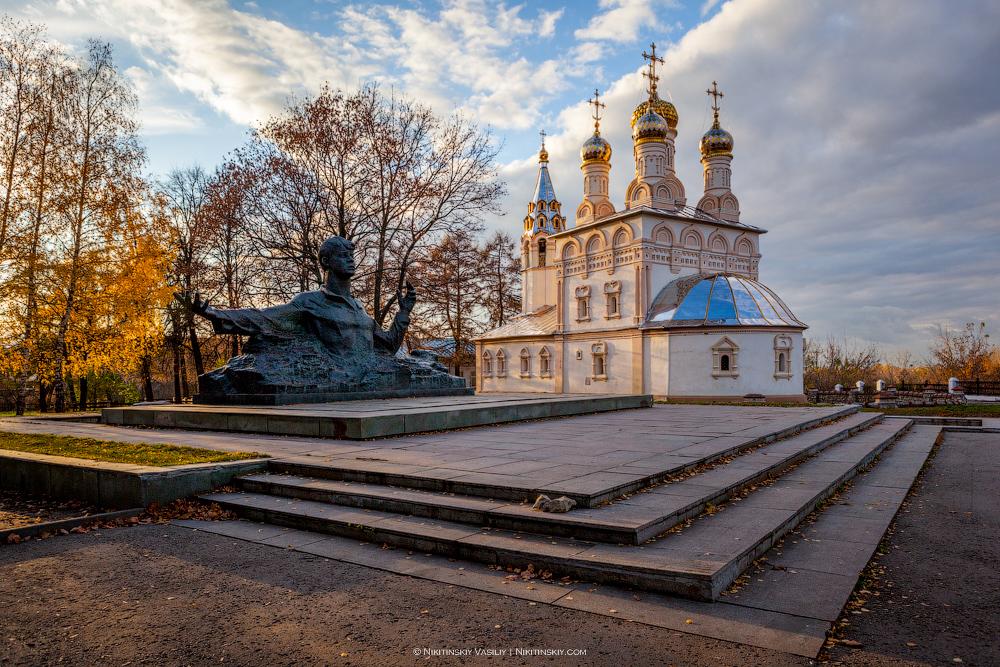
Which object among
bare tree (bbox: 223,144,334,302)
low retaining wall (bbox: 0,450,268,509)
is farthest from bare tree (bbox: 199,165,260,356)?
low retaining wall (bbox: 0,450,268,509)

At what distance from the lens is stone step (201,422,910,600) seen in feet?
12.0

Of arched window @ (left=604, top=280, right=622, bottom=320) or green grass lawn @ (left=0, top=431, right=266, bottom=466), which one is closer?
green grass lawn @ (left=0, top=431, right=266, bottom=466)

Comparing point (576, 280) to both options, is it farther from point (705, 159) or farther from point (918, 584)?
point (918, 584)

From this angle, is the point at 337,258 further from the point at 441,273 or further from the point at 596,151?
the point at 596,151

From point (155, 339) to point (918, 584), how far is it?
20675 mm

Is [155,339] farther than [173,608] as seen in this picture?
Yes

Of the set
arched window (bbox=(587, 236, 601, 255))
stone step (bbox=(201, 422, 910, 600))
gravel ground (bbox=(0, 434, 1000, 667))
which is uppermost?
arched window (bbox=(587, 236, 601, 255))

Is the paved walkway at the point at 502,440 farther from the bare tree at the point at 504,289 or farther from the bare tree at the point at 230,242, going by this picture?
the bare tree at the point at 504,289

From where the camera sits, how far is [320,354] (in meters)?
12.5

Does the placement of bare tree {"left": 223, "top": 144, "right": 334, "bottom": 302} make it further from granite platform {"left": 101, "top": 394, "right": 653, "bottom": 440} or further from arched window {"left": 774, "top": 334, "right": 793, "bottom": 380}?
arched window {"left": 774, "top": 334, "right": 793, "bottom": 380}

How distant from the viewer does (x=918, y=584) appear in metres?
3.83

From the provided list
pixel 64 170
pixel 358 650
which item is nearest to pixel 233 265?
pixel 64 170

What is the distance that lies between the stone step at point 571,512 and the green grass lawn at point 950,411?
1497 centimetres

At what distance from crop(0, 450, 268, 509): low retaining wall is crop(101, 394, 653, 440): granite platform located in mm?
2131
